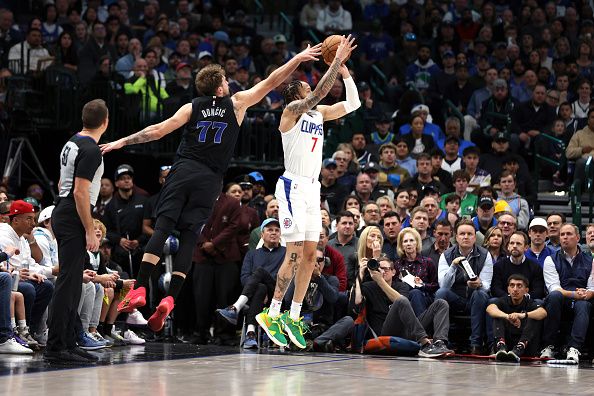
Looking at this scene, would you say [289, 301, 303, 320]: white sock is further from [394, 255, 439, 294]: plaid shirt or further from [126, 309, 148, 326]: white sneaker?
[126, 309, 148, 326]: white sneaker

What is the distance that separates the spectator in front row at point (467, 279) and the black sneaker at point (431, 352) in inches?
32.6

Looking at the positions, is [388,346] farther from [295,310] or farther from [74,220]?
[74,220]

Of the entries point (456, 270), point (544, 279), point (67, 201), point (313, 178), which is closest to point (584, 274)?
point (544, 279)

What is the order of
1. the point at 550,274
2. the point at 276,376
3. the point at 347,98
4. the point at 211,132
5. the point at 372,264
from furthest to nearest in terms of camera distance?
the point at 550,274 < the point at 372,264 < the point at 347,98 < the point at 211,132 < the point at 276,376

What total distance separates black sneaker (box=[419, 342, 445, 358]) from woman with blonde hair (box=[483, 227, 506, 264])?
79.2 inches

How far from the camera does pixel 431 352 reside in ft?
40.2

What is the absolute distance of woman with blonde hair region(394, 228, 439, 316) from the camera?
1341 cm

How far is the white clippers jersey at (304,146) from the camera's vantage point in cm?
1146

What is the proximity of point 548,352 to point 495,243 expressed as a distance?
5.88ft

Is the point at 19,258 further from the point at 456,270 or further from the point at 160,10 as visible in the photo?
the point at 160,10

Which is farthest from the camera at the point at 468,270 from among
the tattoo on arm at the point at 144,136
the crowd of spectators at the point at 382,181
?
the tattoo on arm at the point at 144,136

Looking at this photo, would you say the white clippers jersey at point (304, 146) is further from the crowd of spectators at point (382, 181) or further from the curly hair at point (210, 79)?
the crowd of spectators at point (382, 181)

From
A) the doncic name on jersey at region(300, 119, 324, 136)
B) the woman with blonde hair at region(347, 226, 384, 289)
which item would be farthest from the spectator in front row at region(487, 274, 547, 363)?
the doncic name on jersey at region(300, 119, 324, 136)

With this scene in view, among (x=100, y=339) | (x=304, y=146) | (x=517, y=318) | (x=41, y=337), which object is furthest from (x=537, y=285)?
(x=41, y=337)
